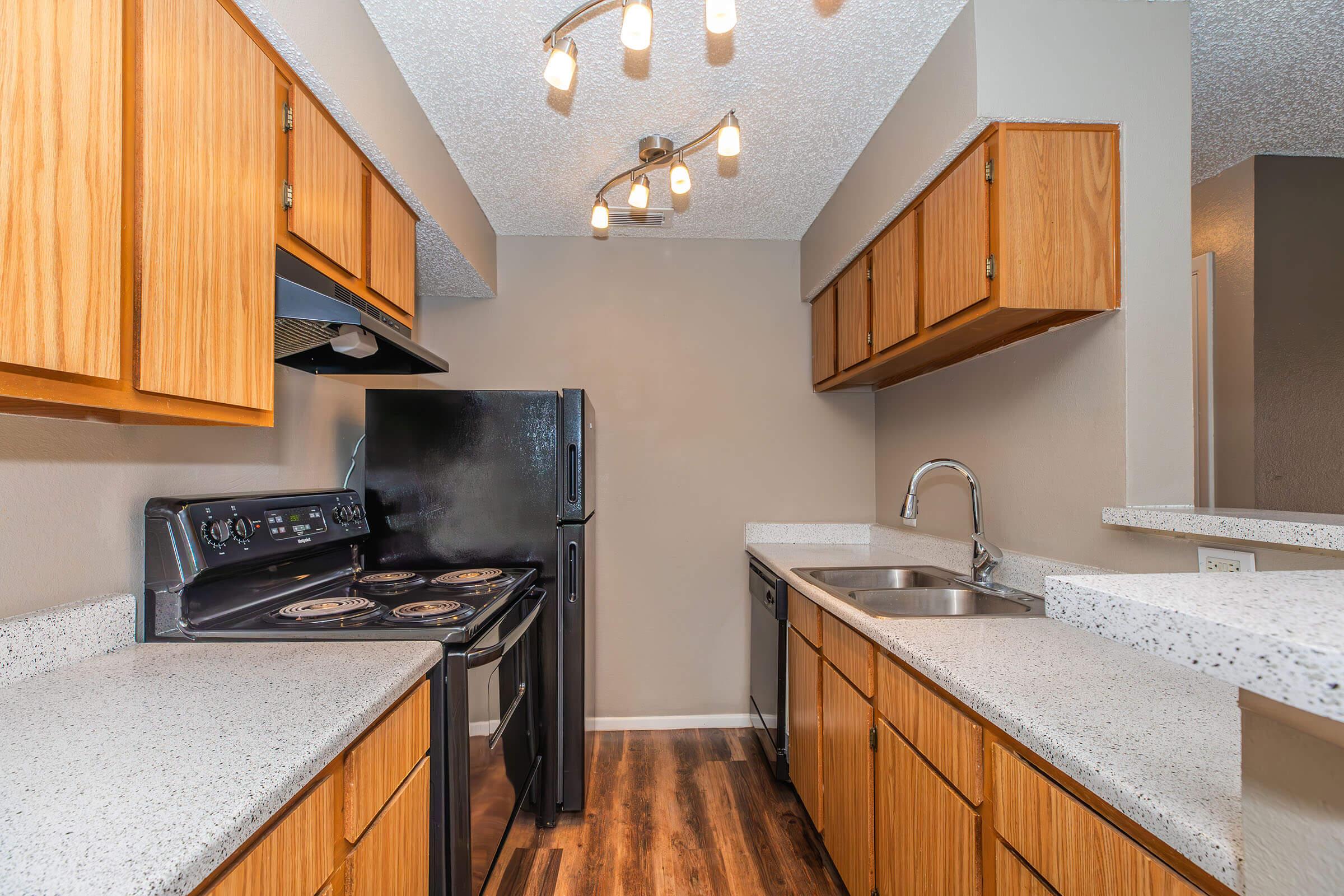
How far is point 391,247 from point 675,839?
2.16 meters

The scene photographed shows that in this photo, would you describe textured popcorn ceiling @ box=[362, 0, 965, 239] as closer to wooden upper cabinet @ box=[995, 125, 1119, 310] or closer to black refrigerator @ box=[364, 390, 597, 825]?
wooden upper cabinet @ box=[995, 125, 1119, 310]

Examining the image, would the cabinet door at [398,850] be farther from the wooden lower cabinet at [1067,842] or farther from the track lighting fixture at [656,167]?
the track lighting fixture at [656,167]

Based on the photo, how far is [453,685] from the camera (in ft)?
4.30

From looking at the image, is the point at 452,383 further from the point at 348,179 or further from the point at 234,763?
the point at 234,763

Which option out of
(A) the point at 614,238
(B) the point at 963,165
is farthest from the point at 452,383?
(B) the point at 963,165

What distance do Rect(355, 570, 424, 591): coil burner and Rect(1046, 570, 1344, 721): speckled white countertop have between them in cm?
177

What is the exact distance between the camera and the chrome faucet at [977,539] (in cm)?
190

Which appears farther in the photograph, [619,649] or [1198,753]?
[619,649]

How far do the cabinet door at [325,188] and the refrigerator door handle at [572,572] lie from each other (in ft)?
3.65

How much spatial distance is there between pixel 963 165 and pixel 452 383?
2.37m

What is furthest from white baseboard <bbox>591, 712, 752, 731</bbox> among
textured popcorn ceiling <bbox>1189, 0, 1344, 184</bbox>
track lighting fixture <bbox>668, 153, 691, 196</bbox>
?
textured popcorn ceiling <bbox>1189, 0, 1344, 184</bbox>

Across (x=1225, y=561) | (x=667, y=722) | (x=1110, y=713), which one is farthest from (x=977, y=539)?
(x=667, y=722)

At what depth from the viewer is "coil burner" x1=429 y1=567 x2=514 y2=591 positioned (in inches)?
72.2

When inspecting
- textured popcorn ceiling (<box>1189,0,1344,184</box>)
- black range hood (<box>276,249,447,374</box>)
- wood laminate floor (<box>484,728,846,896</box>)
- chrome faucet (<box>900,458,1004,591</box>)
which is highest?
textured popcorn ceiling (<box>1189,0,1344,184</box>)
